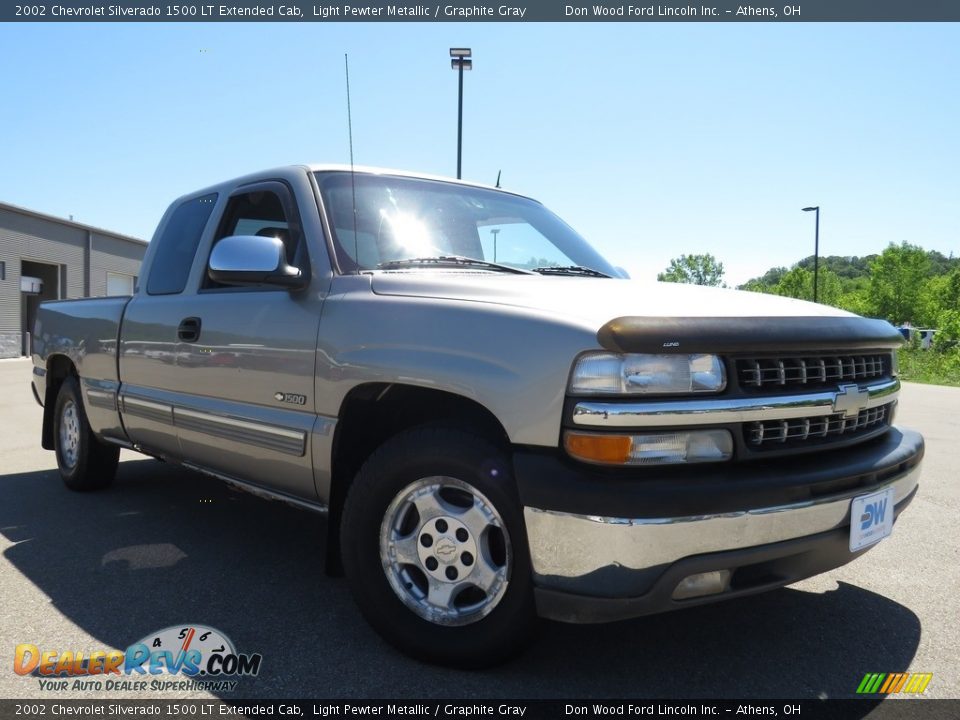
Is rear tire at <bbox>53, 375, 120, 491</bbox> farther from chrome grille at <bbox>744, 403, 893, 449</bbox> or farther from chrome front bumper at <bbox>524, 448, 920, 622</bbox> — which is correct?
chrome grille at <bbox>744, 403, 893, 449</bbox>

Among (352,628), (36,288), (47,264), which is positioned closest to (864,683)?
(352,628)

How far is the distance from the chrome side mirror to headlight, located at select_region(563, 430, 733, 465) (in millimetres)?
1444

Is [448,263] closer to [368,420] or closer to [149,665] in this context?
[368,420]

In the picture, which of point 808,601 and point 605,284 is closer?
point 605,284

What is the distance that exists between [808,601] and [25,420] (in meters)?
9.28

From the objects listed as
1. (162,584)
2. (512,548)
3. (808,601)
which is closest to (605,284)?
(512,548)

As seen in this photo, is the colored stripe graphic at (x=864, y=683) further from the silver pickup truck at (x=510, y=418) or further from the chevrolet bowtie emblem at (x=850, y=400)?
the chevrolet bowtie emblem at (x=850, y=400)

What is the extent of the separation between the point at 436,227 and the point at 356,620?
172 centimetres

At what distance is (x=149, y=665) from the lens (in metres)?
2.56

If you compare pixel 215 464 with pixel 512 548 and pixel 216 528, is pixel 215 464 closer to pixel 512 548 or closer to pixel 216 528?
pixel 216 528

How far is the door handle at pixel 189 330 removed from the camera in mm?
3619

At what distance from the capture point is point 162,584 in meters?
3.29

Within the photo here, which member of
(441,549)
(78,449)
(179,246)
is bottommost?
(78,449)

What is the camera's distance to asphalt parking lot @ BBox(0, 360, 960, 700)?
95.3 inches
